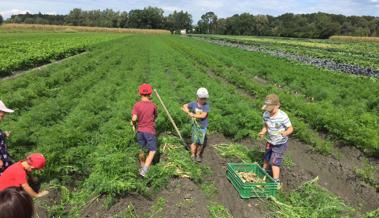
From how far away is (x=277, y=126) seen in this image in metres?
7.03

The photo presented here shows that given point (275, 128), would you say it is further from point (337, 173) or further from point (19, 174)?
point (19, 174)

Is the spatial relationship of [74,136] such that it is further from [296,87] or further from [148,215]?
[296,87]

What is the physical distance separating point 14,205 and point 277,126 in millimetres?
5376

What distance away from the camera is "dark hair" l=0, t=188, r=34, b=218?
245cm

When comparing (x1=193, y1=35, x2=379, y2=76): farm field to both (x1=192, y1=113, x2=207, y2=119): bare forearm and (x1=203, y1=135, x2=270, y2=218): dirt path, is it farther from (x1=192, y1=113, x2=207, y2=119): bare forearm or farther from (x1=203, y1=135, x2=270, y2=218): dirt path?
(x1=192, y1=113, x2=207, y2=119): bare forearm

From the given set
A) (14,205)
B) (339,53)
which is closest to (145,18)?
(339,53)

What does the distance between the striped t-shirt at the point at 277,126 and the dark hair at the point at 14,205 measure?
527cm

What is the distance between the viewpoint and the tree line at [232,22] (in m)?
110

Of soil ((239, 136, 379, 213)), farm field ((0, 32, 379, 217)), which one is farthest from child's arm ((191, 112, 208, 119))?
soil ((239, 136, 379, 213))

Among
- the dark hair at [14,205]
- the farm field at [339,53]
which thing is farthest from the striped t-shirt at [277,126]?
the farm field at [339,53]

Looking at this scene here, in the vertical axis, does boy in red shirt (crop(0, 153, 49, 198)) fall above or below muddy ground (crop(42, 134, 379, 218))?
above

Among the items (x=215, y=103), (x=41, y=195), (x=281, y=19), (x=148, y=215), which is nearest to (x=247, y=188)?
(x=148, y=215)

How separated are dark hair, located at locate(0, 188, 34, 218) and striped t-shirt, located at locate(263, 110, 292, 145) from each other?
5271 mm

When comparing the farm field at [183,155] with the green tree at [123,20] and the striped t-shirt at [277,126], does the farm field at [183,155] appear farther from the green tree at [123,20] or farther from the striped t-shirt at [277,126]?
the green tree at [123,20]
